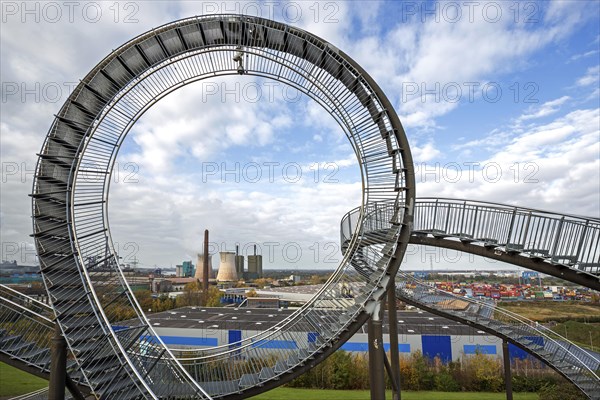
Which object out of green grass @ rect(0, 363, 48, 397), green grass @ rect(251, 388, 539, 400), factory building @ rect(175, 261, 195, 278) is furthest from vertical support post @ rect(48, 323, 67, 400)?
factory building @ rect(175, 261, 195, 278)

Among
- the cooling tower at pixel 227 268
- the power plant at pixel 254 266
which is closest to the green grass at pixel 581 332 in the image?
the cooling tower at pixel 227 268

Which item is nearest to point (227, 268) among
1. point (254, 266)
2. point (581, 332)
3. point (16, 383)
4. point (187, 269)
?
point (254, 266)

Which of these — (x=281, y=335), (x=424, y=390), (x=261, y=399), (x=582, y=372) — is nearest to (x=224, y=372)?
(x=281, y=335)

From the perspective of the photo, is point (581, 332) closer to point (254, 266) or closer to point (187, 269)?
point (254, 266)

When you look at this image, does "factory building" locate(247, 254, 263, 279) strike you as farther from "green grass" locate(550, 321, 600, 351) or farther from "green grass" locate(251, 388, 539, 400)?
"green grass" locate(251, 388, 539, 400)

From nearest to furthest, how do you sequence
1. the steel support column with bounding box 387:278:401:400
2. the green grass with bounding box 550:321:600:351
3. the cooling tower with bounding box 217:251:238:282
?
the steel support column with bounding box 387:278:401:400
the green grass with bounding box 550:321:600:351
the cooling tower with bounding box 217:251:238:282

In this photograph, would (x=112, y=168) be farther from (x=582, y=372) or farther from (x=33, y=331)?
(x=582, y=372)
